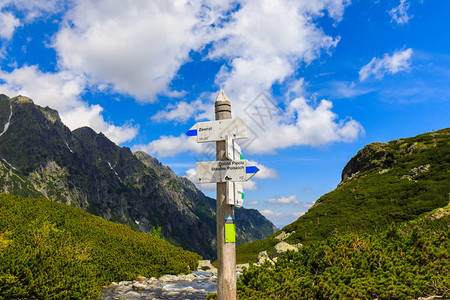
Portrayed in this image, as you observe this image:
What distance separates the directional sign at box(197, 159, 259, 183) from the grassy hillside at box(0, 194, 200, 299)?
18.2ft

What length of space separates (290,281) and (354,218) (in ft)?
84.4

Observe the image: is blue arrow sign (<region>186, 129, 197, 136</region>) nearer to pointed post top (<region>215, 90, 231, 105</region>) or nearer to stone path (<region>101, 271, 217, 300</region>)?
pointed post top (<region>215, 90, 231, 105</region>)

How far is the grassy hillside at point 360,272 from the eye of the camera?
715 cm

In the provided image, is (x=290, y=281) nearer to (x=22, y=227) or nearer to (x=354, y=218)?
(x=22, y=227)

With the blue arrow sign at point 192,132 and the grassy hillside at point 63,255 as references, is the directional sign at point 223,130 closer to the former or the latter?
the blue arrow sign at point 192,132

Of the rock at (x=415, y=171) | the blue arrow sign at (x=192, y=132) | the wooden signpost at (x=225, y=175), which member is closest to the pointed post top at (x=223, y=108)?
the wooden signpost at (x=225, y=175)

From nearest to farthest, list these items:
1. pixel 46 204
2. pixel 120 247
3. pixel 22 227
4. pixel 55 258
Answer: pixel 55 258 < pixel 22 227 < pixel 120 247 < pixel 46 204

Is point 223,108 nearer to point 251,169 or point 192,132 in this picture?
point 192,132

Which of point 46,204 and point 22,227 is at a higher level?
point 46,204

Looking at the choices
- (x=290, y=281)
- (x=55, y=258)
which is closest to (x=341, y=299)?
(x=290, y=281)

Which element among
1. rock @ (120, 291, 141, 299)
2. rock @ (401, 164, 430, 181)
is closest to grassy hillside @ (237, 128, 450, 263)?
rock @ (401, 164, 430, 181)

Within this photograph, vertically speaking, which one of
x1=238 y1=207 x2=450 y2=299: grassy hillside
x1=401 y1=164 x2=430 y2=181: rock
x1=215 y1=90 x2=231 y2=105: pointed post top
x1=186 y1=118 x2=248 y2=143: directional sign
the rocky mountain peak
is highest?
the rocky mountain peak

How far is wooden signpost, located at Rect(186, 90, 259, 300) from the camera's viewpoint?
253 inches

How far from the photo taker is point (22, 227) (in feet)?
42.1
